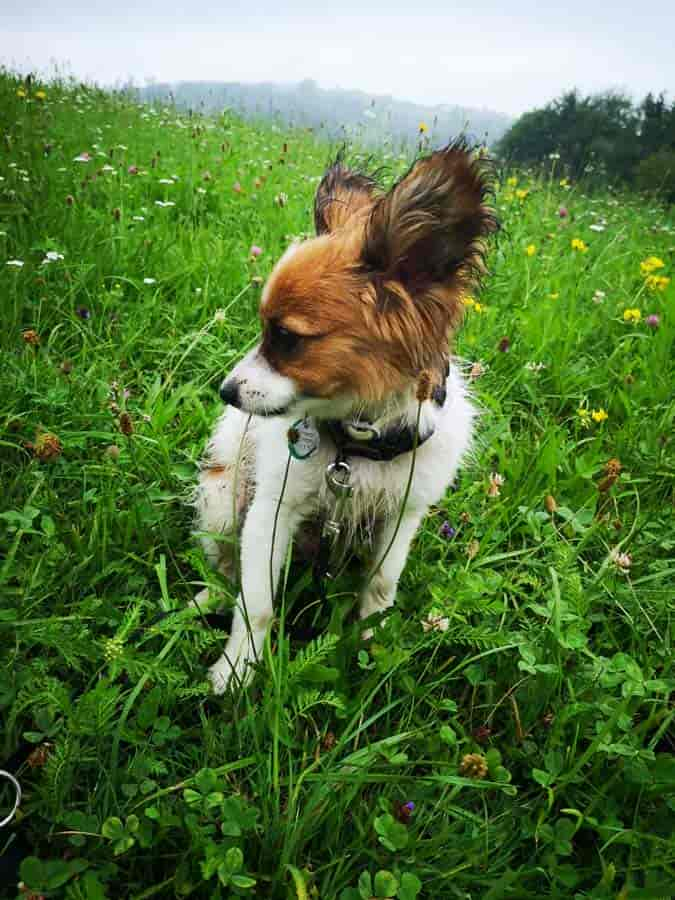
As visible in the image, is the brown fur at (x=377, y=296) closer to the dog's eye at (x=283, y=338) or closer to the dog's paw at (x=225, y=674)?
A: the dog's eye at (x=283, y=338)

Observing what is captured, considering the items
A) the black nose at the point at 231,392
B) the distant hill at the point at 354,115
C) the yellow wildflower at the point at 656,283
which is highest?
the distant hill at the point at 354,115

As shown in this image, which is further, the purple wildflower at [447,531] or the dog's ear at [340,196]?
the purple wildflower at [447,531]

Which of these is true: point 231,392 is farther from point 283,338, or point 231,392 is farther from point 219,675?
point 219,675

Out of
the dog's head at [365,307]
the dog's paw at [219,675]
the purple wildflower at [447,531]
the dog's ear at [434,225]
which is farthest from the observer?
the purple wildflower at [447,531]

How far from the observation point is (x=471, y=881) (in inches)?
47.4

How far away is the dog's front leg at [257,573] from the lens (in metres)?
1.66

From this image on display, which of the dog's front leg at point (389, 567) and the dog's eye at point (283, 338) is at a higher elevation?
the dog's eye at point (283, 338)

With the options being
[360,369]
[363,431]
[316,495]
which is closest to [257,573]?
[316,495]

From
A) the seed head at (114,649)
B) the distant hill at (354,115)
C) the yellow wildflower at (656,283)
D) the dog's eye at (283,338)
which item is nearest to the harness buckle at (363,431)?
the dog's eye at (283,338)

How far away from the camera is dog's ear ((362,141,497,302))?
4.28 ft

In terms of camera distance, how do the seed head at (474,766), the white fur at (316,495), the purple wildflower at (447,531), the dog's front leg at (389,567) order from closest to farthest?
1. the seed head at (474,766)
2. the white fur at (316,495)
3. the dog's front leg at (389,567)
4. the purple wildflower at (447,531)

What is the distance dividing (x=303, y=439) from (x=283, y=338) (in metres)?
0.32

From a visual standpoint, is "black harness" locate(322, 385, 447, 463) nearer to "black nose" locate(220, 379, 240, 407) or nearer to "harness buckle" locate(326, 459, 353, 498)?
"harness buckle" locate(326, 459, 353, 498)

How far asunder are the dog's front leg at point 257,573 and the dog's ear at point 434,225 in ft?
2.47
